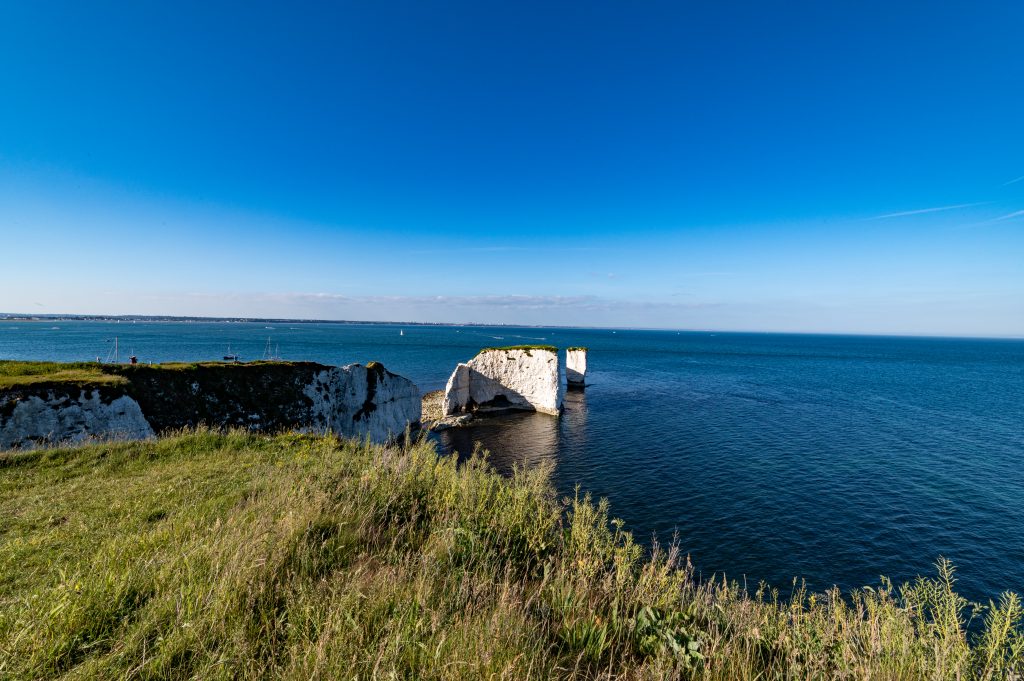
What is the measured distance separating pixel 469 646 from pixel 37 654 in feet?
11.5

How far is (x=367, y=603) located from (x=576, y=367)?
50.9 meters

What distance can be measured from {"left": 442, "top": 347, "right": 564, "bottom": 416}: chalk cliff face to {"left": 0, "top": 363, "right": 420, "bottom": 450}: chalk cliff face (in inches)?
495

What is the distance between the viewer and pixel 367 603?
13.6ft

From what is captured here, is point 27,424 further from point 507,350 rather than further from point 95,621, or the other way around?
point 507,350

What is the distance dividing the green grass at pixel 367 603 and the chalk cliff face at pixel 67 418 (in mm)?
7561

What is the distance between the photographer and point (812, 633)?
548 centimetres

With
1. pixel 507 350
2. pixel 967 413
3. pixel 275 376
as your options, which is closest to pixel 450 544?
pixel 275 376

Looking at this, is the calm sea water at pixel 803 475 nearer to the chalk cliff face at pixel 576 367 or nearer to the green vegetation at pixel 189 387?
the chalk cliff face at pixel 576 367

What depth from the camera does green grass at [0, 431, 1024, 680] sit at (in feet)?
11.2

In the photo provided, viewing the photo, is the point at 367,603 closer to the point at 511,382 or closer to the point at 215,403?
the point at 215,403

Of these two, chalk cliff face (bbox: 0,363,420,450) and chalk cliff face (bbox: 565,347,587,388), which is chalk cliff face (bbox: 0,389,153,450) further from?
chalk cliff face (bbox: 565,347,587,388)

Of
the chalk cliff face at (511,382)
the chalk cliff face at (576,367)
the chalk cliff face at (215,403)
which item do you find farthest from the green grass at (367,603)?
the chalk cliff face at (576,367)

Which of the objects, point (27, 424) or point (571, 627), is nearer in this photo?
point (571, 627)

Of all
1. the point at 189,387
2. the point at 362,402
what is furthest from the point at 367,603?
the point at 362,402
